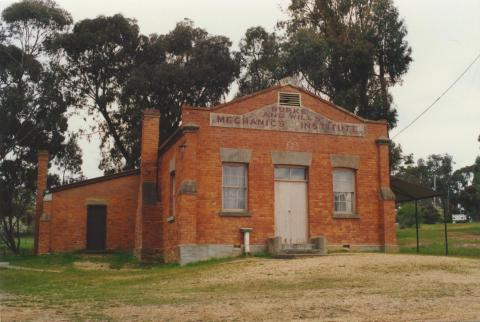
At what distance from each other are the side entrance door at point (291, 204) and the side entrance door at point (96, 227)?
1057 centimetres

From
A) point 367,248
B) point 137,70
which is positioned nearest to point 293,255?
point 367,248

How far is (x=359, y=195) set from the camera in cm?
2278

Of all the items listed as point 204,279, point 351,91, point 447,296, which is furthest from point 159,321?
point 351,91

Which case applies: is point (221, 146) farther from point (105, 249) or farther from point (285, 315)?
point (285, 315)

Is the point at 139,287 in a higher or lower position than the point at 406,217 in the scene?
lower

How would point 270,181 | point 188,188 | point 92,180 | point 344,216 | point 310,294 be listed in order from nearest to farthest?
1. point 310,294
2. point 188,188
3. point 270,181
4. point 344,216
5. point 92,180

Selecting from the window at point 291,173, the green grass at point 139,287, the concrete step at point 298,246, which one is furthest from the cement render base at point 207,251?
the window at point 291,173

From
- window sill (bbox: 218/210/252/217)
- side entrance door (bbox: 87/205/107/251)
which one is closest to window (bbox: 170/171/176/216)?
window sill (bbox: 218/210/252/217)

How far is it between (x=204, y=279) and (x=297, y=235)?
7224 mm

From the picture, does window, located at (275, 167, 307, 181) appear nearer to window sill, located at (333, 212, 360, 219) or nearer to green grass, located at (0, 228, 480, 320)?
window sill, located at (333, 212, 360, 219)

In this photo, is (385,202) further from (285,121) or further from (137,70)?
(137,70)

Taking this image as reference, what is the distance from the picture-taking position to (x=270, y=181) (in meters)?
21.8

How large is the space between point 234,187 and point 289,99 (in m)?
3.99

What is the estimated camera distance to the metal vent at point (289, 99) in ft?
73.4
